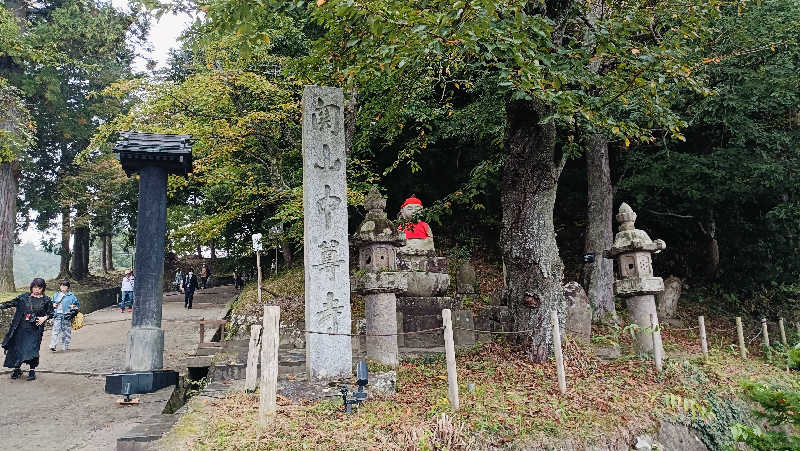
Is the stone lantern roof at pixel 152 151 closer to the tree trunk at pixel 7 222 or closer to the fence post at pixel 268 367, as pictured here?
the fence post at pixel 268 367

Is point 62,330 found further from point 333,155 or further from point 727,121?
point 727,121

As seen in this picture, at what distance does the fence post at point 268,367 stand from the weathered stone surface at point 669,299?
12081 millimetres

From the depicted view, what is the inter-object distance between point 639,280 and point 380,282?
451 cm

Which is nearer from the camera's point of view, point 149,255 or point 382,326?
point 382,326

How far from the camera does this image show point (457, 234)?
18.8 metres

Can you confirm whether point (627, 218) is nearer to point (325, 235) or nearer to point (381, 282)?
point (381, 282)

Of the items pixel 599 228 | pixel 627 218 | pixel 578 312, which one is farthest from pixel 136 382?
pixel 599 228

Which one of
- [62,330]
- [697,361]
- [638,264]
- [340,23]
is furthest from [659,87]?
[62,330]

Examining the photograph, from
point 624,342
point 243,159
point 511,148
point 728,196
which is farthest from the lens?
point 243,159

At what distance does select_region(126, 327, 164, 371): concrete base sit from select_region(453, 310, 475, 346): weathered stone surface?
5569 mm

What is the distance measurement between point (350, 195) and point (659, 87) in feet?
22.4

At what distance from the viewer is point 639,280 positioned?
8.27 metres

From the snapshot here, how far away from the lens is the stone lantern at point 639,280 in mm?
8305

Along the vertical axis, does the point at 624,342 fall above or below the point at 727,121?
below
